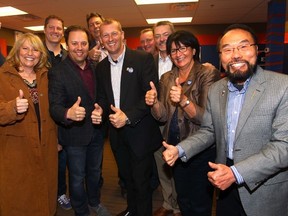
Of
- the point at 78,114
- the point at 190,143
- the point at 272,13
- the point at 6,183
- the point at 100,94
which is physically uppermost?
the point at 272,13

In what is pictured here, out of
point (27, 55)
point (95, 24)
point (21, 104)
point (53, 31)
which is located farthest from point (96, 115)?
point (95, 24)

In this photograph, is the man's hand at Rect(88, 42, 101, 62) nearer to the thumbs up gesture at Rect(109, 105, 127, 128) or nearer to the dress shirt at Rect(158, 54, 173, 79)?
the dress shirt at Rect(158, 54, 173, 79)

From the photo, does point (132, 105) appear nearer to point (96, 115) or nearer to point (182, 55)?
point (96, 115)

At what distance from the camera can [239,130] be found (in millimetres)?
1458

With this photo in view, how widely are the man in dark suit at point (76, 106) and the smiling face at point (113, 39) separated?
0.74 feet

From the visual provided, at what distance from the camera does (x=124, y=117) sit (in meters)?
2.11

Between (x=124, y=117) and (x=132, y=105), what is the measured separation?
172 mm

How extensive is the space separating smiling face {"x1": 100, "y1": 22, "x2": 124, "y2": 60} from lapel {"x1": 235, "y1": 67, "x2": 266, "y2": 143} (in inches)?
47.9

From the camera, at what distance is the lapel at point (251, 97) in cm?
143

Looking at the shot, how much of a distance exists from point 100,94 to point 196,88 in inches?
36.1

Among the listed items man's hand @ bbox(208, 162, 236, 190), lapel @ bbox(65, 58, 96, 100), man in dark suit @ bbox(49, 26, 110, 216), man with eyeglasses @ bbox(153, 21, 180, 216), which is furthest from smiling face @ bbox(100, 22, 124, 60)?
man's hand @ bbox(208, 162, 236, 190)

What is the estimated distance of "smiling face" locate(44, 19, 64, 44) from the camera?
297 cm

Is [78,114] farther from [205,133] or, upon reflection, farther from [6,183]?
[205,133]

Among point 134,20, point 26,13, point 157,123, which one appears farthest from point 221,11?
point 157,123
